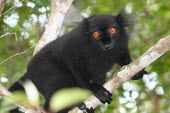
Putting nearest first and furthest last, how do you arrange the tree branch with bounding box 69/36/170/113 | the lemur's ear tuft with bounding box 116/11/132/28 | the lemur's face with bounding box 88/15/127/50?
1. the tree branch with bounding box 69/36/170/113
2. the lemur's face with bounding box 88/15/127/50
3. the lemur's ear tuft with bounding box 116/11/132/28

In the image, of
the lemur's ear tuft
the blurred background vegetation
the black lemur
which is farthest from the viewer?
the blurred background vegetation

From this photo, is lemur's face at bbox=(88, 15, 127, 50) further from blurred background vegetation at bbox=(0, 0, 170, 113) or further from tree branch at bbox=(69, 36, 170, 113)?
blurred background vegetation at bbox=(0, 0, 170, 113)

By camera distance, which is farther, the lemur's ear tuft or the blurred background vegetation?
the blurred background vegetation

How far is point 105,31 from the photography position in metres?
4.21

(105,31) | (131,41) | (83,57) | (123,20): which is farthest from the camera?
(131,41)

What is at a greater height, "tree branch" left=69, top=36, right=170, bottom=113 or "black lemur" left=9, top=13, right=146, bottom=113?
"black lemur" left=9, top=13, right=146, bottom=113

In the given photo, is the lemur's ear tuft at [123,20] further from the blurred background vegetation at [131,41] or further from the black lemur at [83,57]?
the blurred background vegetation at [131,41]

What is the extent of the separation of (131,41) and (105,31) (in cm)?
211

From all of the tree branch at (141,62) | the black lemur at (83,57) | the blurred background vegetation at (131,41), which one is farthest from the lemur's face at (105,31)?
the blurred background vegetation at (131,41)

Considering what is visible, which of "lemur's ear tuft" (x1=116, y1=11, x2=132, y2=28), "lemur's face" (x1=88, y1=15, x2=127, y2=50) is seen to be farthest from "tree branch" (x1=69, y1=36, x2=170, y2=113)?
"lemur's ear tuft" (x1=116, y1=11, x2=132, y2=28)

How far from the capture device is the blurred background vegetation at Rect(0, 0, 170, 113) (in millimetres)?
5923

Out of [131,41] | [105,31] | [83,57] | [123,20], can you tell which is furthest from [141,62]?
[131,41]

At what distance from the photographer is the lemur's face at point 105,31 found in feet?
13.7

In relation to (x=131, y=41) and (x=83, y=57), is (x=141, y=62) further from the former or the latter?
(x=131, y=41)
